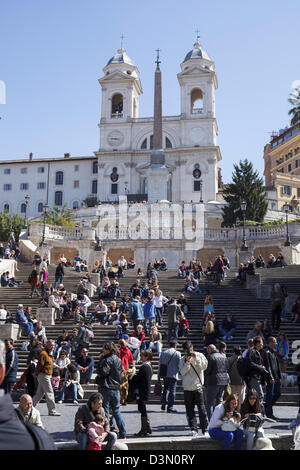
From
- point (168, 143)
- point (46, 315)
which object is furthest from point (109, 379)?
point (168, 143)

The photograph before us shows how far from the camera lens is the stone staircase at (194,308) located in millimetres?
17362

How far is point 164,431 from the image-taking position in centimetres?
989

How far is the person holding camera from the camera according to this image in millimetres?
9631

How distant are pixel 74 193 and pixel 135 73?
2076 cm

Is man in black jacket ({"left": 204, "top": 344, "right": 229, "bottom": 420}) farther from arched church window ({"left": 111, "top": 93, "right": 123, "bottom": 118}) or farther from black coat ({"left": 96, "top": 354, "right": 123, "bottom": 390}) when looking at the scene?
arched church window ({"left": 111, "top": 93, "right": 123, "bottom": 118})

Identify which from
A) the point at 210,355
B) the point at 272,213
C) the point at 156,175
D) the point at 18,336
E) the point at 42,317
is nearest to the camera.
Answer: the point at 210,355

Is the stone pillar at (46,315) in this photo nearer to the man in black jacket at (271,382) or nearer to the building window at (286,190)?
the man in black jacket at (271,382)

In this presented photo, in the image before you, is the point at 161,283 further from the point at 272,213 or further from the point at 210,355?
the point at 272,213

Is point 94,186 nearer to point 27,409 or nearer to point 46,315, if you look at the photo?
point 46,315

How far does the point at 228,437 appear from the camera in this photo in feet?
26.9

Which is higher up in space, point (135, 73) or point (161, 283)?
point (135, 73)

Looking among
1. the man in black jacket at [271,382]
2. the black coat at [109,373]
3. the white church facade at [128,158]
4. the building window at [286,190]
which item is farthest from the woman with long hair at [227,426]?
the building window at [286,190]
